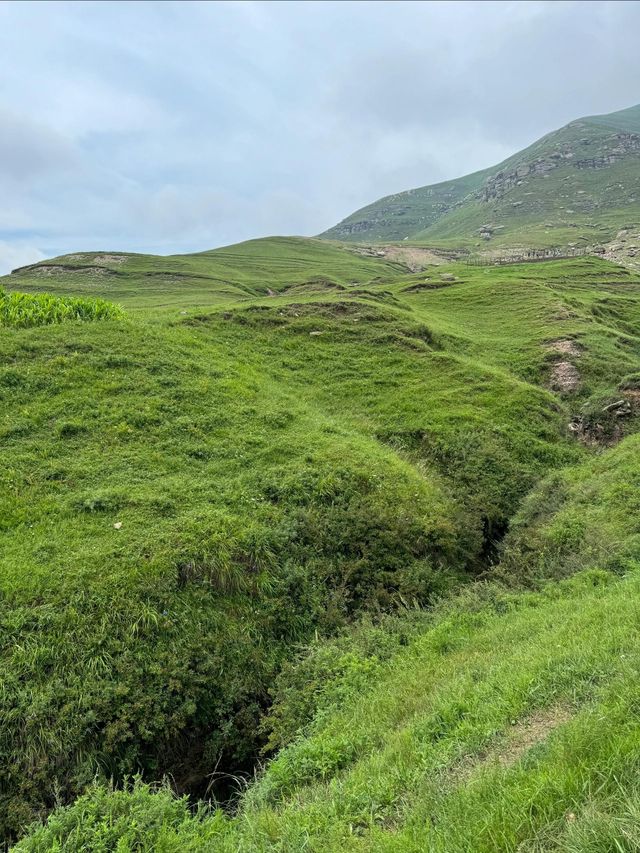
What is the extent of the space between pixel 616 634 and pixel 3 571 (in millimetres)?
11093

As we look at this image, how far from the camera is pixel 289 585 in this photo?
37.9 ft

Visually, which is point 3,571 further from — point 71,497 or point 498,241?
point 498,241

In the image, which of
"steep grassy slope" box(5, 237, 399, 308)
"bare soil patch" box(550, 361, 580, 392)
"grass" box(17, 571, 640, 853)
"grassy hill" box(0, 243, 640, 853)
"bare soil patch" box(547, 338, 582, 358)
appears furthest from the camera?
"steep grassy slope" box(5, 237, 399, 308)

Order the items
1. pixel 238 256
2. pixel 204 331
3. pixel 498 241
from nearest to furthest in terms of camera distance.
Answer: pixel 204 331
pixel 238 256
pixel 498 241

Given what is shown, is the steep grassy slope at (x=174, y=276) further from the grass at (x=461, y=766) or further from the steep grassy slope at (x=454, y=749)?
the grass at (x=461, y=766)

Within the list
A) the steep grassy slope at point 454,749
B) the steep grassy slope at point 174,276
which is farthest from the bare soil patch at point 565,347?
the steep grassy slope at point 174,276

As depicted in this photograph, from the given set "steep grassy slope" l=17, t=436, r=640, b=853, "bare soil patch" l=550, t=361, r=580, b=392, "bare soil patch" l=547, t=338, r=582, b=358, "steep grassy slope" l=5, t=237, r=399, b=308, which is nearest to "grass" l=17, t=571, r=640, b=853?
"steep grassy slope" l=17, t=436, r=640, b=853

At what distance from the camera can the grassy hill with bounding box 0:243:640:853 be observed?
19.0ft

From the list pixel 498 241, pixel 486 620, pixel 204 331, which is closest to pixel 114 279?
pixel 204 331

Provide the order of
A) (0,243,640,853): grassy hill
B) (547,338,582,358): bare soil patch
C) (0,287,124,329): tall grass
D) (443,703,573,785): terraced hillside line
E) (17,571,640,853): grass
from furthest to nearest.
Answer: (547,338,582,358): bare soil patch → (0,287,124,329): tall grass → (0,243,640,853): grassy hill → (443,703,573,785): terraced hillside line → (17,571,640,853): grass

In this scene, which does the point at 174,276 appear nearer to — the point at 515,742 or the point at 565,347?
the point at 565,347

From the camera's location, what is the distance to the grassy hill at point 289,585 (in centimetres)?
579

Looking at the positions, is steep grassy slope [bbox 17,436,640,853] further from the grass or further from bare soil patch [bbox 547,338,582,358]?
bare soil patch [bbox 547,338,582,358]

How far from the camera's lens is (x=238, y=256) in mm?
120750
